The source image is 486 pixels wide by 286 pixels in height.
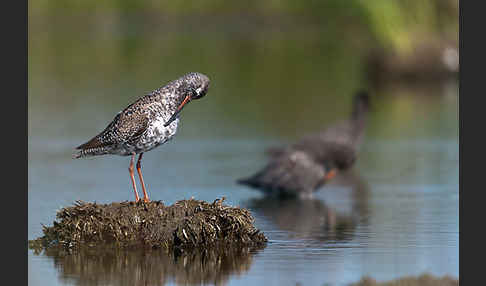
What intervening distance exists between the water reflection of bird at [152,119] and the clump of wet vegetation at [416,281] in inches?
85.0

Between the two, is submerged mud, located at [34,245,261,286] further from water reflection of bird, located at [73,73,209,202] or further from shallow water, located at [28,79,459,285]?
water reflection of bird, located at [73,73,209,202]

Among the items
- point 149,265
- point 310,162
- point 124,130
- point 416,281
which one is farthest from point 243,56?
point 416,281

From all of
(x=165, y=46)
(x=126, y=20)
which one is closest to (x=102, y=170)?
(x=165, y=46)

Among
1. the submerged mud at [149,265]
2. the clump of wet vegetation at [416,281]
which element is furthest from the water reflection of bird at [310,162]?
the clump of wet vegetation at [416,281]

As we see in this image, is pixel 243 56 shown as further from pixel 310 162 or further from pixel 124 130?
pixel 124 130

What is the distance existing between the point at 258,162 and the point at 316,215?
3.80 metres

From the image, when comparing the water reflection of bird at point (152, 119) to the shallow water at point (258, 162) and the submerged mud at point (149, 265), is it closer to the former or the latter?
the submerged mud at point (149, 265)

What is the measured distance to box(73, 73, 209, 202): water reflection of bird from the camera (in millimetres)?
9258

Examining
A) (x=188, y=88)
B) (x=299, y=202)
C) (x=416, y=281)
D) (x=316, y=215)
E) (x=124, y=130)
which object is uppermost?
(x=188, y=88)

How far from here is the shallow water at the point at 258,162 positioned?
8969 millimetres

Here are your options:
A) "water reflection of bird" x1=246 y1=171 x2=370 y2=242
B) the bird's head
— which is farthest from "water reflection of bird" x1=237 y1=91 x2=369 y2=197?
the bird's head

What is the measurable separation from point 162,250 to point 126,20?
42509 mm

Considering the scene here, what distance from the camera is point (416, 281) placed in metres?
8.45

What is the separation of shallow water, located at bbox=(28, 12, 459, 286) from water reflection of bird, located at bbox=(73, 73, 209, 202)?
953mm
